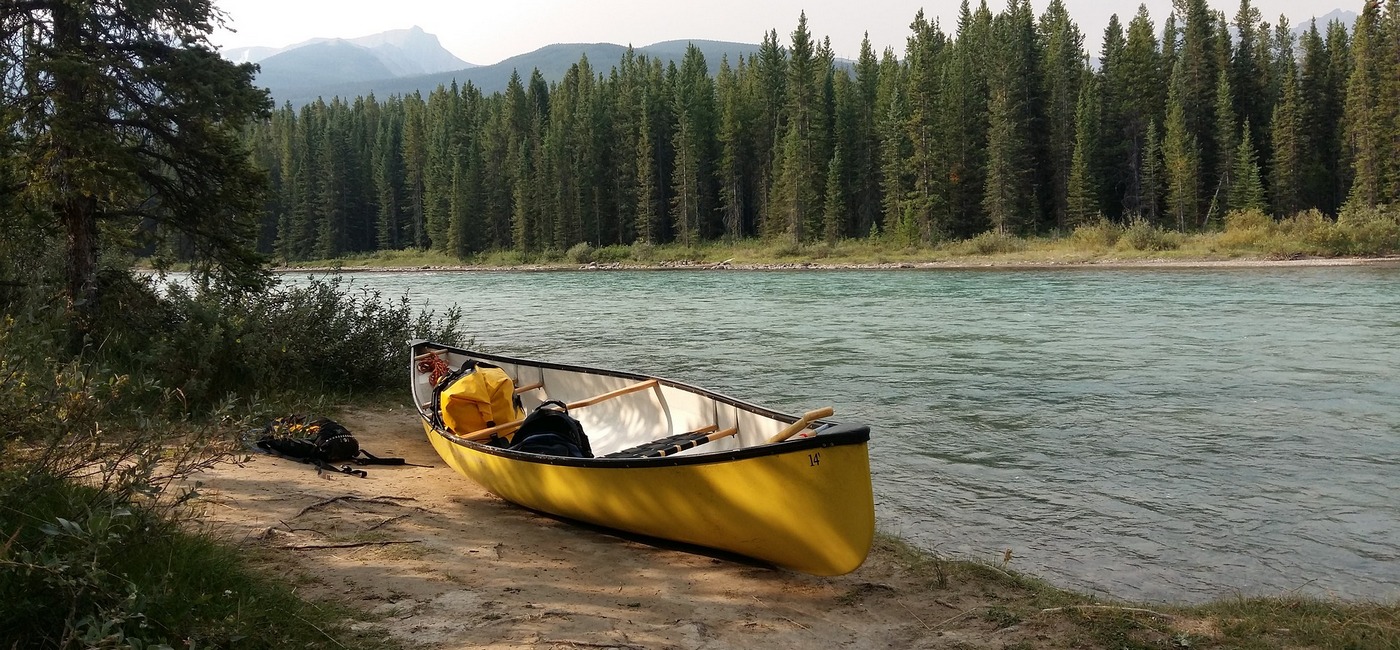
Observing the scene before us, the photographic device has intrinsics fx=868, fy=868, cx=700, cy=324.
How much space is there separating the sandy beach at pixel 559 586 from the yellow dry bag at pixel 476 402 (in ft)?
4.37

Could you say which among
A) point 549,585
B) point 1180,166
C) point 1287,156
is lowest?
point 549,585

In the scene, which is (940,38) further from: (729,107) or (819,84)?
(729,107)

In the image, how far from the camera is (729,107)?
75.3m

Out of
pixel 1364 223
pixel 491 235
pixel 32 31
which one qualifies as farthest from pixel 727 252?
pixel 32 31

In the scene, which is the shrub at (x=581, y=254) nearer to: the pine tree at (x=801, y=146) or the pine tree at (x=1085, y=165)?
the pine tree at (x=801, y=146)

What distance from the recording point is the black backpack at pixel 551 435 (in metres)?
7.11

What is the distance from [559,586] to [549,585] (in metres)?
0.06

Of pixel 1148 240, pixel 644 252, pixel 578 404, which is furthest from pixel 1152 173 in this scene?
pixel 578 404

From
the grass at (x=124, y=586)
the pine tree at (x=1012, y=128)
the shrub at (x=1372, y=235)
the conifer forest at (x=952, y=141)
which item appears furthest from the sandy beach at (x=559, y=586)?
the pine tree at (x=1012, y=128)

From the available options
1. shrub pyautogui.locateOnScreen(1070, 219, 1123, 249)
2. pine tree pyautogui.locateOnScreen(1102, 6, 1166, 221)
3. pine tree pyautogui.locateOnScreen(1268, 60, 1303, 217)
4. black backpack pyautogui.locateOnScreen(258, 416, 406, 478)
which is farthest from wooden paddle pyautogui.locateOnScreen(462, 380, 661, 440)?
pine tree pyautogui.locateOnScreen(1268, 60, 1303, 217)

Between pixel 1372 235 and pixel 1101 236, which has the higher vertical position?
pixel 1101 236

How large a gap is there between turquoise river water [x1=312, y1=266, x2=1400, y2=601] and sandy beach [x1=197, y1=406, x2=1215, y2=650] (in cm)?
127

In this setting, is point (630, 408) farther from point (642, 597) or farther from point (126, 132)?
point (126, 132)

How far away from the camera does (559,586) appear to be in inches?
207
